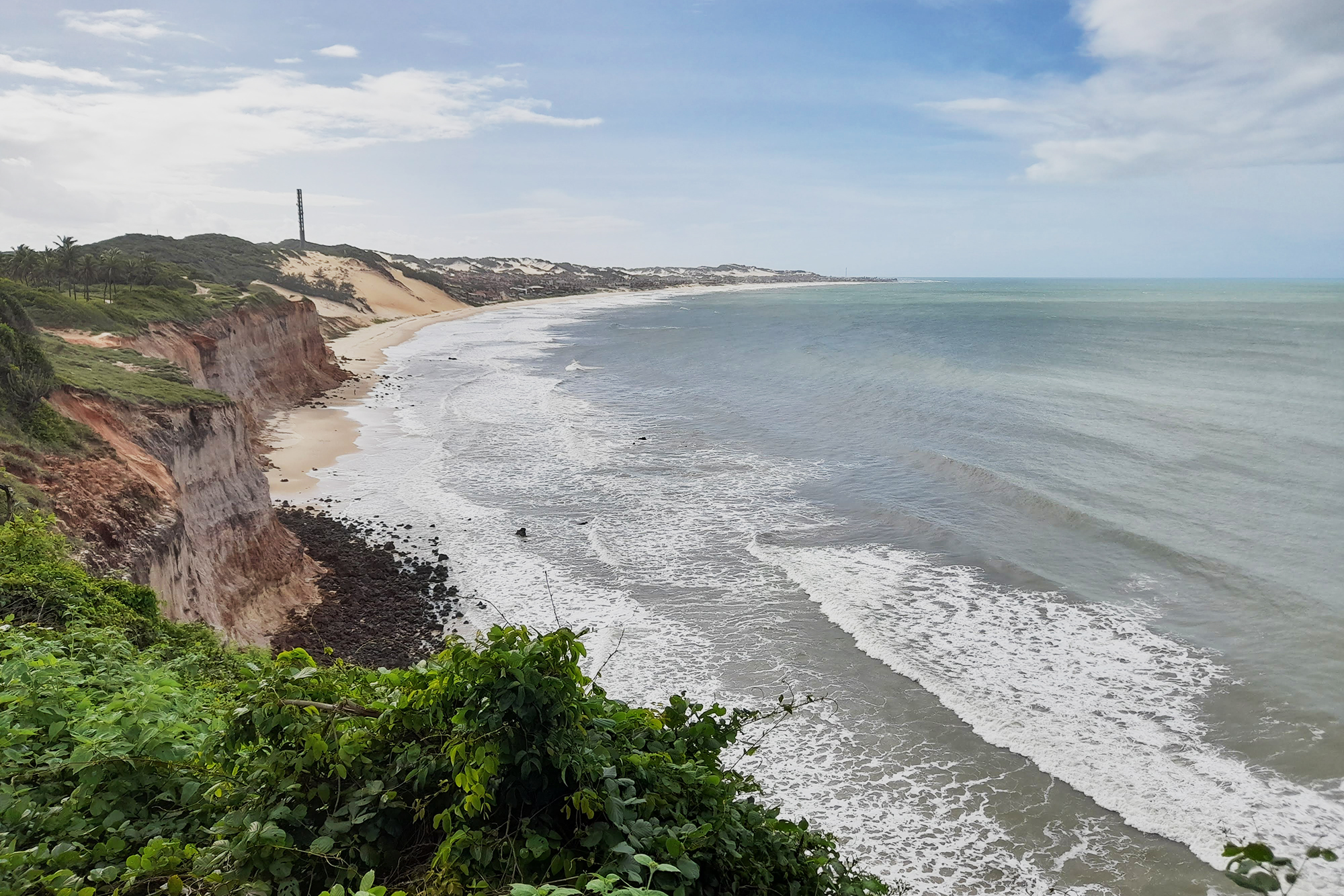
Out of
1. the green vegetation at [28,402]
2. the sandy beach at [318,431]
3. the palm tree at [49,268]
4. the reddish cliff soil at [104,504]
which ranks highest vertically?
the palm tree at [49,268]

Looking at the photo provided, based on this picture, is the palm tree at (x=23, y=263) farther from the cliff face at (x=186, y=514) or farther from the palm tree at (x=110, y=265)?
the cliff face at (x=186, y=514)

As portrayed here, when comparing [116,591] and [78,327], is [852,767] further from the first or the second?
[78,327]

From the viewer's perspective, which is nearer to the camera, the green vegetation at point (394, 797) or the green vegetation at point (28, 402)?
the green vegetation at point (394, 797)

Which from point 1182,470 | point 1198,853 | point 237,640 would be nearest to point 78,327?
point 237,640

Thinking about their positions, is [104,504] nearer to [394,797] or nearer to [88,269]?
[394,797]

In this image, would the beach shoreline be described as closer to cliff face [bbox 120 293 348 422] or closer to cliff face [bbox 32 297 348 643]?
cliff face [bbox 120 293 348 422]

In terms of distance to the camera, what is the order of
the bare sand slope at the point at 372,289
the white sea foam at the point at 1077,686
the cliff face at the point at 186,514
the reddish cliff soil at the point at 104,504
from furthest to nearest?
1. the bare sand slope at the point at 372,289
2. the cliff face at the point at 186,514
3. the reddish cliff soil at the point at 104,504
4. the white sea foam at the point at 1077,686

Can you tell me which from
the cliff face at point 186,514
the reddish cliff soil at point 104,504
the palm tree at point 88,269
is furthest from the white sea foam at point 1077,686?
the palm tree at point 88,269
